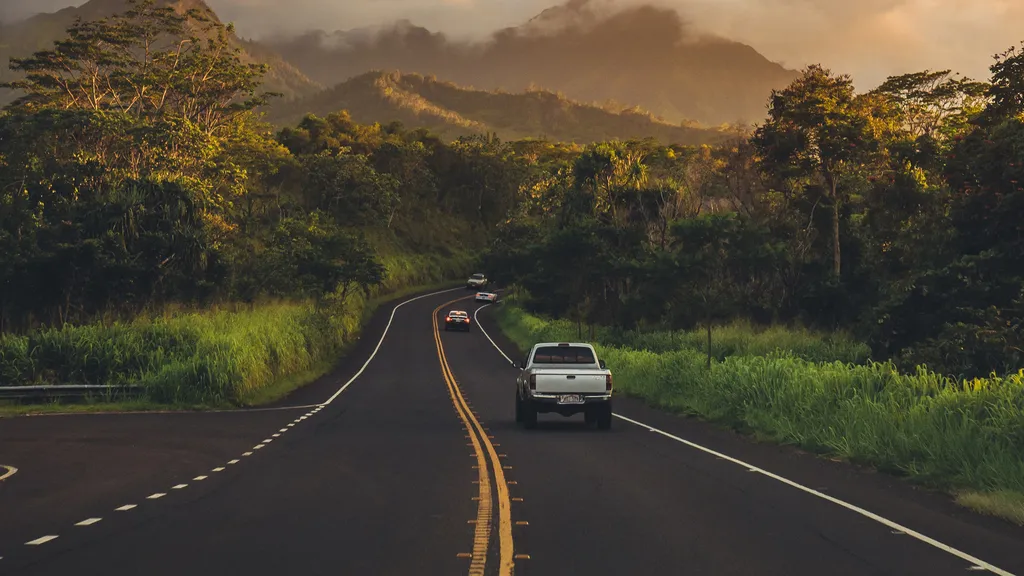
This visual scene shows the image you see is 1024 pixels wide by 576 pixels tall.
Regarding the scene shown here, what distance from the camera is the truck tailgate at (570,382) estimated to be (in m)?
22.4

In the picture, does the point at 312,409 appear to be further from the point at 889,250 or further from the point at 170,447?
the point at 889,250

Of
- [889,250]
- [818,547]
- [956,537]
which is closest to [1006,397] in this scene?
[956,537]

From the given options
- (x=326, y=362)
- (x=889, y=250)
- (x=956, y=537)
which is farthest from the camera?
(x=326, y=362)

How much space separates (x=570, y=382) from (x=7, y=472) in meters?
11.8

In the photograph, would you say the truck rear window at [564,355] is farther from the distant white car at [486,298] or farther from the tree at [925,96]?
the distant white car at [486,298]

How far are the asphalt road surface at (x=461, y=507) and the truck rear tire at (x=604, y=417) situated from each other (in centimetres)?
74

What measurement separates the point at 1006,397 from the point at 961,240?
1887 cm

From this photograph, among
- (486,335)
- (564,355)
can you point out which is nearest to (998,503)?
(564,355)

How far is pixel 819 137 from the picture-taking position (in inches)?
1980

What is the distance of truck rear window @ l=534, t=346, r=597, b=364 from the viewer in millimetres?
24469

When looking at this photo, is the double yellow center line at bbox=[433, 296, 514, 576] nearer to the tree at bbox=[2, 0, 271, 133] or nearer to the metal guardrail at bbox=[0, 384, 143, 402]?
the metal guardrail at bbox=[0, 384, 143, 402]

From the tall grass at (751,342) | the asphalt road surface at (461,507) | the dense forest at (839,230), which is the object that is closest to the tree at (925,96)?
the dense forest at (839,230)

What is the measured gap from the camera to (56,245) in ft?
135

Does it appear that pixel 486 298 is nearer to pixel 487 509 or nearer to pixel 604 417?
pixel 604 417
